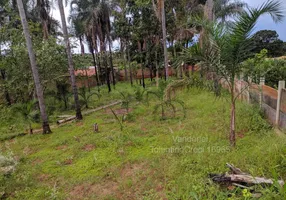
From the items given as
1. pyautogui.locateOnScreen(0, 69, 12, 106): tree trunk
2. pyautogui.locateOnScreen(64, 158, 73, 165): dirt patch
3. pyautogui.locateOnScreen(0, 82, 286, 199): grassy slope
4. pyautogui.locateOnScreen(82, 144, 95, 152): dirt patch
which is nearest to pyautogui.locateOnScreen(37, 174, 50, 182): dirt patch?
pyautogui.locateOnScreen(0, 82, 286, 199): grassy slope

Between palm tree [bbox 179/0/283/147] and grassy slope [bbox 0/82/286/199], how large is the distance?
0.71 m

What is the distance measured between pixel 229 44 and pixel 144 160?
262cm

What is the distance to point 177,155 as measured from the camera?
12.4 ft

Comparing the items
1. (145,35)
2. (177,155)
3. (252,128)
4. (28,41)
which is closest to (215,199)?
(177,155)

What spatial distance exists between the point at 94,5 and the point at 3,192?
509 inches

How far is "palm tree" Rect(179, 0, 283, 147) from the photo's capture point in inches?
119

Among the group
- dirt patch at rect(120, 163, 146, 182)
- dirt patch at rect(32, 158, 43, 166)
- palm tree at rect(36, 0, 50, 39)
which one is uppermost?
palm tree at rect(36, 0, 50, 39)

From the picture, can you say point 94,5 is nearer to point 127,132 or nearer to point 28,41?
point 28,41

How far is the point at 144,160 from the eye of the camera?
12.5 feet

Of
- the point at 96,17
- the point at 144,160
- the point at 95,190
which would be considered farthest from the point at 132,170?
the point at 96,17

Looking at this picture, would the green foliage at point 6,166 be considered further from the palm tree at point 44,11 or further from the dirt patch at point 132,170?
the palm tree at point 44,11

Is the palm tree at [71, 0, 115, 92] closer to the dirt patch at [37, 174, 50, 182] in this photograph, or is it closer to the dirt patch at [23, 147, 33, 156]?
the dirt patch at [23, 147, 33, 156]

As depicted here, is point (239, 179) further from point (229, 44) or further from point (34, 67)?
point (34, 67)

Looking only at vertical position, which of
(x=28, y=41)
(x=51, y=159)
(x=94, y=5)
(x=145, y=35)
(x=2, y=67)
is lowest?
(x=51, y=159)
